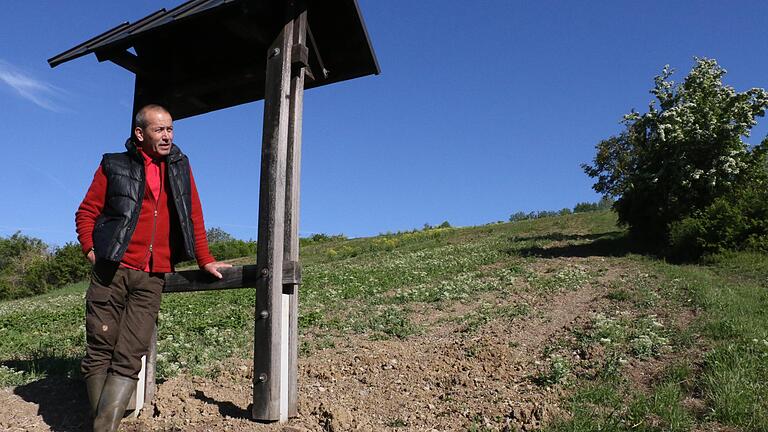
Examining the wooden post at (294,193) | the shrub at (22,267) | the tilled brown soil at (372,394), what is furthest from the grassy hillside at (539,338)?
the shrub at (22,267)

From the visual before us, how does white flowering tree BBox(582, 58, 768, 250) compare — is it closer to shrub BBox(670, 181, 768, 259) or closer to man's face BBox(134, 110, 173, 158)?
shrub BBox(670, 181, 768, 259)

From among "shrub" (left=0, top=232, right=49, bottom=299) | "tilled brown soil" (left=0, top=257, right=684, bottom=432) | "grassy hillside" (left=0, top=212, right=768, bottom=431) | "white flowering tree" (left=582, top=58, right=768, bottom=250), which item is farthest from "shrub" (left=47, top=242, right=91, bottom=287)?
"tilled brown soil" (left=0, top=257, right=684, bottom=432)

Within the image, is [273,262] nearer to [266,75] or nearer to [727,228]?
[266,75]

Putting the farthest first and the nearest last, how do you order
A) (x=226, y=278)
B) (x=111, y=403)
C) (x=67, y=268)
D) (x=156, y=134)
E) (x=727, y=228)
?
1. (x=67, y=268)
2. (x=727, y=228)
3. (x=226, y=278)
4. (x=156, y=134)
5. (x=111, y=403)

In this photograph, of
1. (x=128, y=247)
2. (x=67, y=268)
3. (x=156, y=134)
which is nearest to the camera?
(x=128, y=247)

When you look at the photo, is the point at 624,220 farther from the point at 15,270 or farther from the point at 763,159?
the point at 15,270

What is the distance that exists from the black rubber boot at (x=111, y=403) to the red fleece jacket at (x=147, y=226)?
3.08ft

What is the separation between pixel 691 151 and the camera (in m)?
24.7

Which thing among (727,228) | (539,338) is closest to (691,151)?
(727,228)

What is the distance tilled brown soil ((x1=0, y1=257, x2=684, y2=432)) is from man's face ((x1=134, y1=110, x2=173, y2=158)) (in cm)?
236

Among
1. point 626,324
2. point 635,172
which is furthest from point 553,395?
point 635,172

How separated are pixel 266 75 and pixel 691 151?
24.5 metres

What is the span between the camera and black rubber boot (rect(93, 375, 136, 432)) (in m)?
4.46

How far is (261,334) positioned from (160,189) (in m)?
1.54
